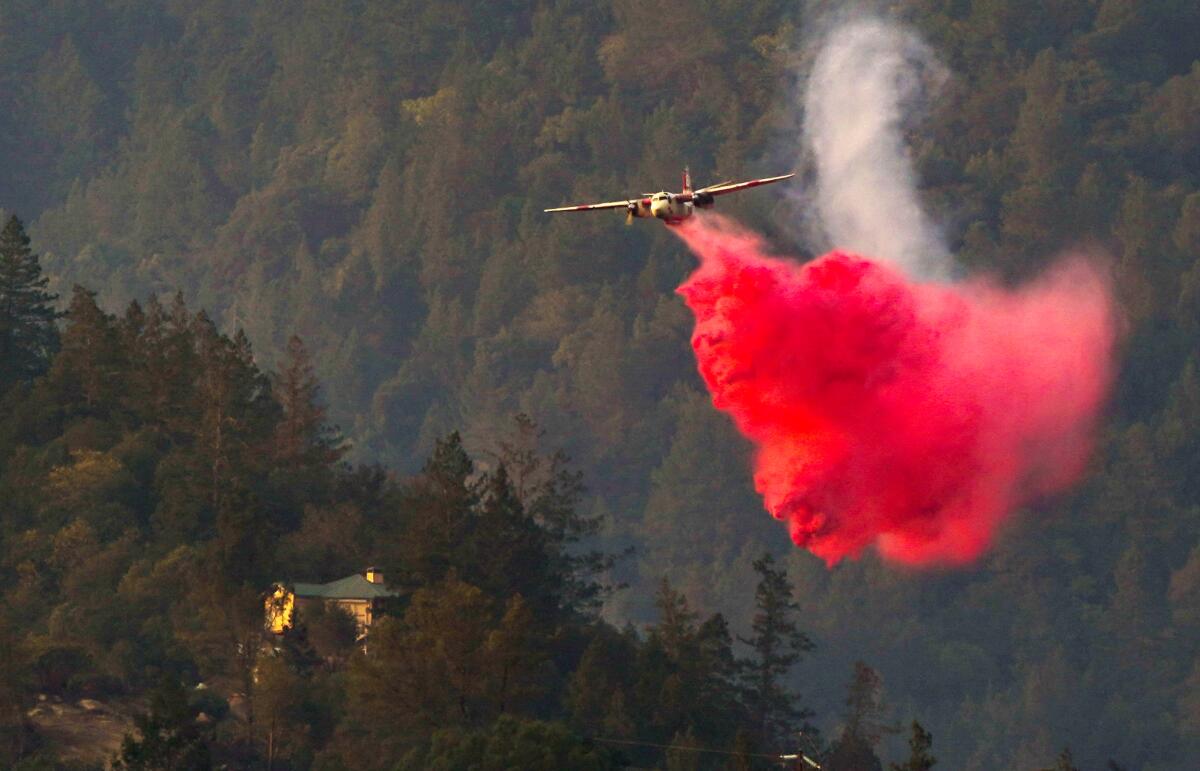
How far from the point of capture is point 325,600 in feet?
550

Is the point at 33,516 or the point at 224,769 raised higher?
the point at 33,516

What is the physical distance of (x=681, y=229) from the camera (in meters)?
130

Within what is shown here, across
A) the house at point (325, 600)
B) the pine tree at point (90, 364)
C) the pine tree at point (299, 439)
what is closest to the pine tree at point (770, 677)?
the house at point (325, 600)

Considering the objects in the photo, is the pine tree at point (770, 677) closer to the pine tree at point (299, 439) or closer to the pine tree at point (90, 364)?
the pine tree at point (299, 439)

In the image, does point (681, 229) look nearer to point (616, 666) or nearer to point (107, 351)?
point (616, 666)

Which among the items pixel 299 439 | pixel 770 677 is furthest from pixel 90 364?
pixel 770 677

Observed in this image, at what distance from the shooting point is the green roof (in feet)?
550

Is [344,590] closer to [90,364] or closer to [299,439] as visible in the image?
[299,439]

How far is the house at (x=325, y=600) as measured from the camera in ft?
546

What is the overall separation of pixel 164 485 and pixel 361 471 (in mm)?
13388

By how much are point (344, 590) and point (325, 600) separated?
4.58 ft

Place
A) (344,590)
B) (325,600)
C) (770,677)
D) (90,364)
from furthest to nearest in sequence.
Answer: (90,364) → (770,677) → (344,590) → (325,600)

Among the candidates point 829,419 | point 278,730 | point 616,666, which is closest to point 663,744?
point 616,666

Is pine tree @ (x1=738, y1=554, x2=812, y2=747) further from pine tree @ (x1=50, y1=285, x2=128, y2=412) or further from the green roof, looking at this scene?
pine tree @ (x1=50, y1=285, x2=128, y2=412)
